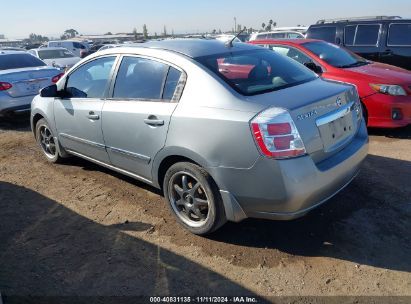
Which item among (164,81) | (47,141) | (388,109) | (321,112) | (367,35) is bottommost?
(47,141)

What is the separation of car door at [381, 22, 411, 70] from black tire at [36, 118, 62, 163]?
284 inches

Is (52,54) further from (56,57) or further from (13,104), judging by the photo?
(13,104)

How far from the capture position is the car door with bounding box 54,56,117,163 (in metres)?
4.32

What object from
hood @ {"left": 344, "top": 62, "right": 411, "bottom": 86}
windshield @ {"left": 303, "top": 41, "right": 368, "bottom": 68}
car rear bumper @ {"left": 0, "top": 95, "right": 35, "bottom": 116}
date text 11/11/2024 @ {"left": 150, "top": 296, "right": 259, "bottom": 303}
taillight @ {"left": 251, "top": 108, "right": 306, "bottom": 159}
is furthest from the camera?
car rear bumper @ {"left": 0, "top": 95, "right": 35, "bottom": 116}

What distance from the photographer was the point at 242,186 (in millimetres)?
3055

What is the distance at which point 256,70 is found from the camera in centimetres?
371

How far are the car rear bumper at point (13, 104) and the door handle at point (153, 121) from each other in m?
5.15

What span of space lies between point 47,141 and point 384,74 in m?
5.24

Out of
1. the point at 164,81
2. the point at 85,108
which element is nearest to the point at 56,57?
the point at 85,108

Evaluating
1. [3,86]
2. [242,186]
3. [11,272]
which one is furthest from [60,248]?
[3,86]

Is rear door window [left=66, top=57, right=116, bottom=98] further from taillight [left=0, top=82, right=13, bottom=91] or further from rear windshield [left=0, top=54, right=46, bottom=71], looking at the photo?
rear windshield [left=0, top=54, right=46, bottom=71]

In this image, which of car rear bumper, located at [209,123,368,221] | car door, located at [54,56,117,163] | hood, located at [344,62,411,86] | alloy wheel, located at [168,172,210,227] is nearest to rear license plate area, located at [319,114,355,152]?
car rear bumper, located at [209,123,368,221]

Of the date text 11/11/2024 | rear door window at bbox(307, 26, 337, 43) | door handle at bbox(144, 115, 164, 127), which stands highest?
rear door window at bbox(307, 26, 337, 43)

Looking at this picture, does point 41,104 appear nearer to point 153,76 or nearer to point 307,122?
point 153,76
